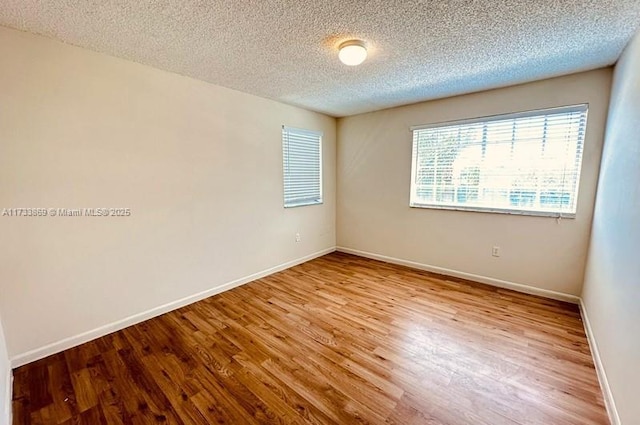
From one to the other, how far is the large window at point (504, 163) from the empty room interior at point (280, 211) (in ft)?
0.08

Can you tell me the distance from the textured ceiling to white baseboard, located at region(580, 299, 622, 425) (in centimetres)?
220

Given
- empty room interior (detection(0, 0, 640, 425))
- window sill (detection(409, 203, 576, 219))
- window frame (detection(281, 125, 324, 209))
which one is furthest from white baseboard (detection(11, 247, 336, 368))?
window sill (detection(409, 203, 576, 219))

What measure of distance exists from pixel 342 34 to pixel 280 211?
2343mm

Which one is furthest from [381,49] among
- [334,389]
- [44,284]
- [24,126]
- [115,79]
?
[44,284]

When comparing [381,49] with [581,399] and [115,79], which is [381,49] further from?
[581,399]

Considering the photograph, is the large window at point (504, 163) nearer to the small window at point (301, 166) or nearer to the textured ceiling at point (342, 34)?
the textured ceiling at point (342, 34)

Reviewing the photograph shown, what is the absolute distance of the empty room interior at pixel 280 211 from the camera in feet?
5.26

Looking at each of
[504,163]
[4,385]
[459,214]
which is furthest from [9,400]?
[504,163]

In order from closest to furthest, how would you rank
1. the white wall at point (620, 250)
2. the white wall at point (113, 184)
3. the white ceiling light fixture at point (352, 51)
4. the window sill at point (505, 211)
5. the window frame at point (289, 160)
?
the white wall at point (620, 250) < the white wall at point (113, 184) < the white ceiling light fixture at point (352, 51) < the window sill at point (505, 211) < the window frame at point (289, 160)

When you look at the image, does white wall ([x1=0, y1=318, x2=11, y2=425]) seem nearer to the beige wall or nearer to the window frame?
the window frame

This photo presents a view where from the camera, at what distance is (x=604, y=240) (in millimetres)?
2084

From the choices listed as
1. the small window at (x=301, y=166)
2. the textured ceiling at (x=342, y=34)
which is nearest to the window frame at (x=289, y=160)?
the small window at (x=301, y=166)

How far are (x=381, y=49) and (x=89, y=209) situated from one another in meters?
2.64

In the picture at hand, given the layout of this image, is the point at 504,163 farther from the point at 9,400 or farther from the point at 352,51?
the point at 9,400
